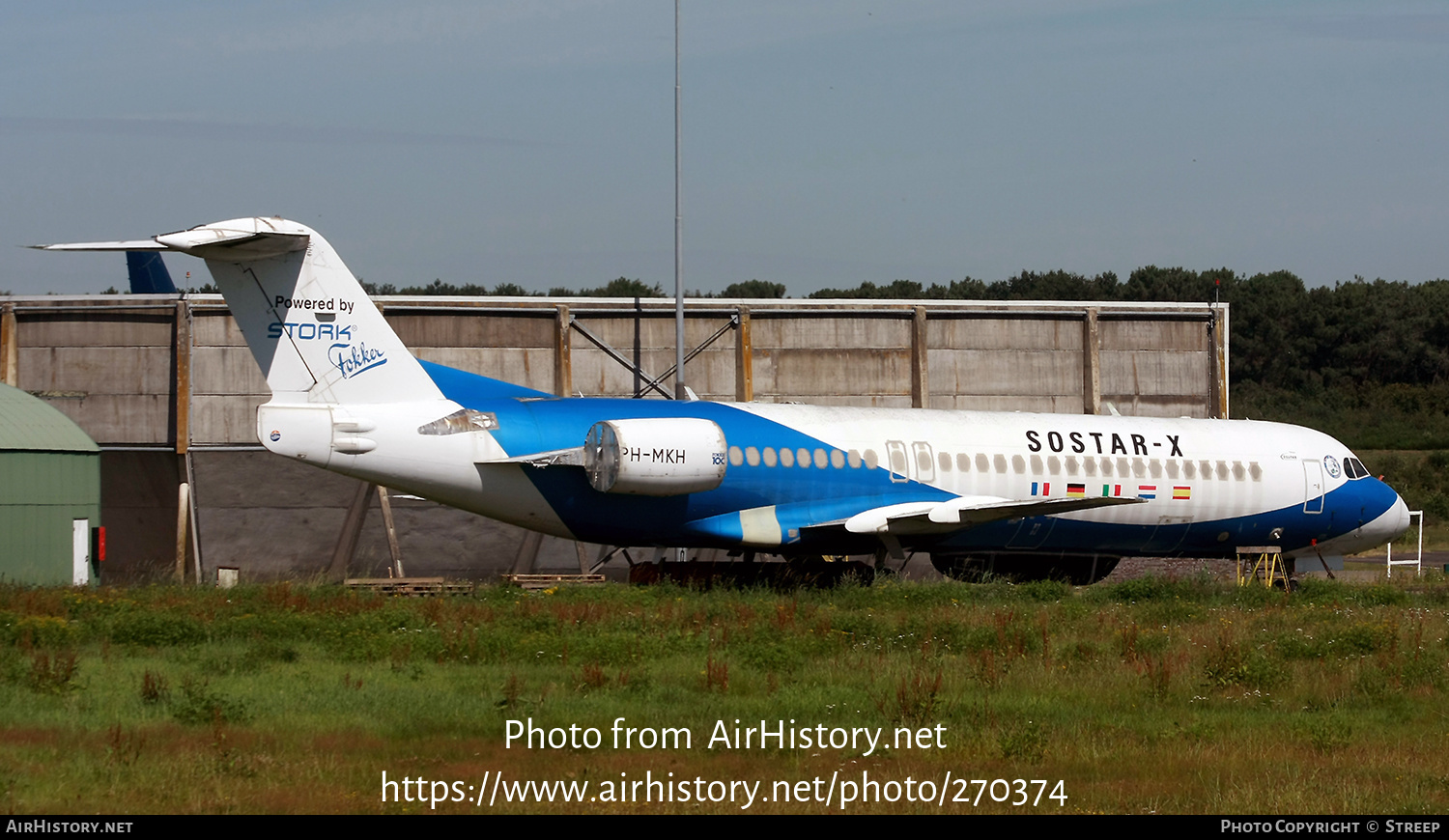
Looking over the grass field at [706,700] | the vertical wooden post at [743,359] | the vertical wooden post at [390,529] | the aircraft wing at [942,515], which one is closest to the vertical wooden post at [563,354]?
the vertical wooden post at [743,359]

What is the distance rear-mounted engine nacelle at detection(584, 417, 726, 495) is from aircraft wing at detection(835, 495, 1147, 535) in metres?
2.48

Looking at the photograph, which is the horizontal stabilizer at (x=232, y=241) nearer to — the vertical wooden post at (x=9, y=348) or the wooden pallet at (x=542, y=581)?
the wooden pallet at (x=542, y=581)

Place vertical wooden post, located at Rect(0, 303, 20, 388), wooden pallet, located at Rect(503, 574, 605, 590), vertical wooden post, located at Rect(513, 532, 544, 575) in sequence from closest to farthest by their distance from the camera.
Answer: wooden pallet, located at Rect(503, 574, 605, 590)
vertical wooden post, located at Rect(513, 532, 544, 575)
vertical wooden post, located at Rect(0, 303, 20, 388)

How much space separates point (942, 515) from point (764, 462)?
290 centimetres

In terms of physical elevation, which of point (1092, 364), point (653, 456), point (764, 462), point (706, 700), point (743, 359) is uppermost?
point (743, 359)

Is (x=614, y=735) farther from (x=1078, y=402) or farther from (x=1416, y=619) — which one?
(x=1078, y=402)

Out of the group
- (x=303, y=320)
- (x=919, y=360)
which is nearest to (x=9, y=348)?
(x=303, y=320)

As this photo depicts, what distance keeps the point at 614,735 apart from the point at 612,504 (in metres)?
10.5

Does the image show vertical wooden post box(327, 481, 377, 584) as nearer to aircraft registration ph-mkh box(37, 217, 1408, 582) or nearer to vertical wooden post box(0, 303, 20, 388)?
vertical wooden post box(0, 303, 20, 388)

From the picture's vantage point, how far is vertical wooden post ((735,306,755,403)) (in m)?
33.8

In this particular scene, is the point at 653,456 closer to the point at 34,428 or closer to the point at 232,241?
the point at 232,241

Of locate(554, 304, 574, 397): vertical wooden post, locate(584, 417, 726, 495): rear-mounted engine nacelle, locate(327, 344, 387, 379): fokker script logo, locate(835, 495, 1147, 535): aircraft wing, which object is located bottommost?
locate(835, 495, 1147, 535): aircraft wing

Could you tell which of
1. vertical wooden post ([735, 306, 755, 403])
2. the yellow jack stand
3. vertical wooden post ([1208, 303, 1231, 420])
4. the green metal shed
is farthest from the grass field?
vertical wooden post ([1208, 303, 1231, 420])

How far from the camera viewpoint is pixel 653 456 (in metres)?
20.8
